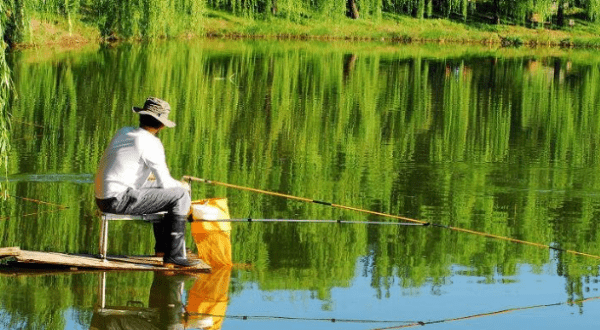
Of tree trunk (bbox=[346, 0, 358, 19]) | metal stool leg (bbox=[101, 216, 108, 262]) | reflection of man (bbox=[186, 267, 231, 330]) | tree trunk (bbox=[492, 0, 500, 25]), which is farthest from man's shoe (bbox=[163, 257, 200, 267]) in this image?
tree trunk (bbox=[492, 0, 500, 25])

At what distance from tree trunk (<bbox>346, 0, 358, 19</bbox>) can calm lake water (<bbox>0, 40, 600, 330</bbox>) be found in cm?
3276

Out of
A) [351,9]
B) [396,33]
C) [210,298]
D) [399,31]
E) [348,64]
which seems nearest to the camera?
[210,298]

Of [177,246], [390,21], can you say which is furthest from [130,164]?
[390,21]

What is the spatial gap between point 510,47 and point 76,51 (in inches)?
1164

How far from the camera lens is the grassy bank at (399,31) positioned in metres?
62.0

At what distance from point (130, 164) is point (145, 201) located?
14.0 inches

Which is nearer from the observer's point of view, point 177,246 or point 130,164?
point 130,164

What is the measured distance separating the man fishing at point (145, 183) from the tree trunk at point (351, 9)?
58.7 metres

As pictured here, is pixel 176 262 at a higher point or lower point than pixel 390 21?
lower

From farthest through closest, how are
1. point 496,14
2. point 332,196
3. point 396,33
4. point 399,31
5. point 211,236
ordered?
point 496,14
point 399,31
point 396,33
point 332,196
point 211,236

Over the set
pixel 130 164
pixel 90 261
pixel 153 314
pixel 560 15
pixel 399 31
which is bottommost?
pixel 153 314

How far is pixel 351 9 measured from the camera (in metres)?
69.2

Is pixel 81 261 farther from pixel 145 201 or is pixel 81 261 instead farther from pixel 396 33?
pixel 396 33

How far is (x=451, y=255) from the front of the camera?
11.9 m
